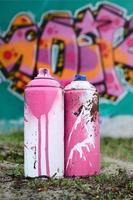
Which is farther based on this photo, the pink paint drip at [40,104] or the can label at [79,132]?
the can label at [79,132]

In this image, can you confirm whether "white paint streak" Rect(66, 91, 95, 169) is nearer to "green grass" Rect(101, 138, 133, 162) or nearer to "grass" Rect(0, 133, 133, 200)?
"grass" Rect(0, 133, 133, 200)

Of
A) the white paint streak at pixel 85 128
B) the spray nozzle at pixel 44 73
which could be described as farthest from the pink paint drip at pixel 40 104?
the white paint streak at pixel 85 128

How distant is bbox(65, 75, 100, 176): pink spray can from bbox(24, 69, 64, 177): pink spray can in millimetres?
172

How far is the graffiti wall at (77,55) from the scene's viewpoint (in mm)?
12672

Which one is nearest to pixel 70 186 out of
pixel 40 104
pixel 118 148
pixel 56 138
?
pixel 56 138

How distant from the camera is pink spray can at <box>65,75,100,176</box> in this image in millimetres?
5859

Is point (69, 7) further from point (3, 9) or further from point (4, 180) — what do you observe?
point (4, 180)

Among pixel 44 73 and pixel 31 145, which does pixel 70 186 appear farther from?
pixel 44 73

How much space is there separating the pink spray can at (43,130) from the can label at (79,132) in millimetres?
170

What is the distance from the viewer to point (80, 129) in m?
5.86

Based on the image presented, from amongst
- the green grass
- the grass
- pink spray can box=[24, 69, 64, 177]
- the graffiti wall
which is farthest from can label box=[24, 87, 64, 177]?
the graffiti wall

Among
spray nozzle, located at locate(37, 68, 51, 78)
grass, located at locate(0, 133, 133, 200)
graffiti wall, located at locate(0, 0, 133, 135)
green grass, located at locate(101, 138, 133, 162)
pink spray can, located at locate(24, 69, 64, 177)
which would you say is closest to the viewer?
grass, located at locate(0, 133, 133, 200)

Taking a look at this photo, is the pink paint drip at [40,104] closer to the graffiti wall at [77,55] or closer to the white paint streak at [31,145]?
the white paint streak at [31,145]

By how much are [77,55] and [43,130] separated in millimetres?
7253
